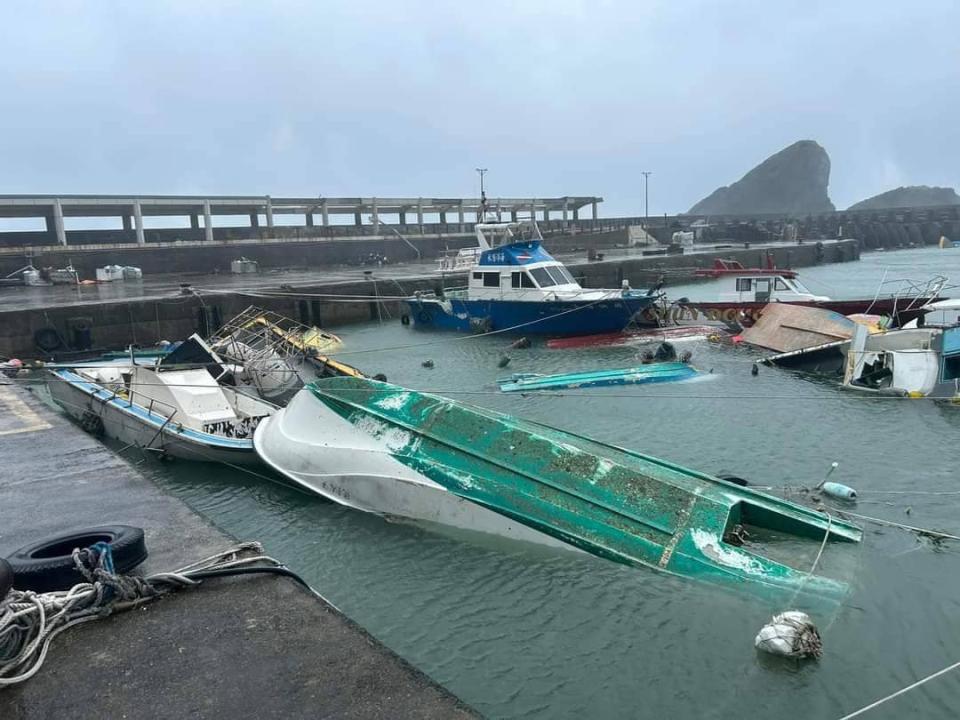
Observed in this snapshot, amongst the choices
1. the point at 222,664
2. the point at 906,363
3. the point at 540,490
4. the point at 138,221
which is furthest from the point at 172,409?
the point at 138,221

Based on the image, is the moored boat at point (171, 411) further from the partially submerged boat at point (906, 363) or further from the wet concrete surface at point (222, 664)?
the partially submerged boat at point (906, 363)

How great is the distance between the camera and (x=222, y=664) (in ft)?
→ 14.4

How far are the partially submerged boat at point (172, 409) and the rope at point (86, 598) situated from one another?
7.09 meters

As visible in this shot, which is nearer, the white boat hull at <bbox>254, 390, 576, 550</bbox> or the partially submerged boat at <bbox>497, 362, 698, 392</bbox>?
the white boat hull at <bbox>254, 390, 576, 550</bbox>

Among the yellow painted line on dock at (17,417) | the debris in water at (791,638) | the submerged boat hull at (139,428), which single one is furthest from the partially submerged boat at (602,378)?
the debris in water at (791,638)

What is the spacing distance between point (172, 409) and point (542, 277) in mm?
16959

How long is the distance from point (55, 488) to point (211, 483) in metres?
4.45

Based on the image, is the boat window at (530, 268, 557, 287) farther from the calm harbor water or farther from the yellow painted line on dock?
the yellow painted line on dock

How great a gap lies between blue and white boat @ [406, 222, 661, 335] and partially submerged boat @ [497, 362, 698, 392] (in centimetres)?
635

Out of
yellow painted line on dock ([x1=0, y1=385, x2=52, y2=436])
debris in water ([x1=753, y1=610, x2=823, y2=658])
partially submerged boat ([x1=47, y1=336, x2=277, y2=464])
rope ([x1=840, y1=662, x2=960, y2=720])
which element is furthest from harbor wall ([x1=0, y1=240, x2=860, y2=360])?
rope ([x1=840, y1=662, x2=960, y2=720])

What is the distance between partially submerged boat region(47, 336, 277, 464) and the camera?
42.1ft

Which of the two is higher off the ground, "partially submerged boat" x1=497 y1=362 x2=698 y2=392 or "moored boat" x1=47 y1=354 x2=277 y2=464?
"moored boat" x1=47 y1=354 x2=277 y2=464

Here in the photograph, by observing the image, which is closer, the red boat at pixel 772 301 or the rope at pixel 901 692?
the rope at pixel 901 692

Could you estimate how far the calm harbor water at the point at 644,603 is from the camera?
21.4 ft
